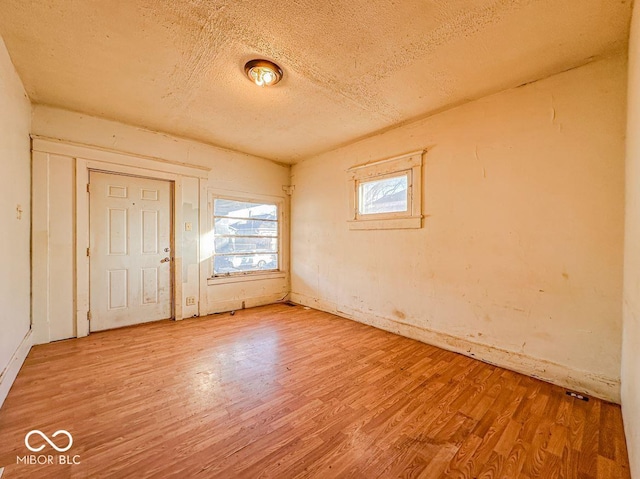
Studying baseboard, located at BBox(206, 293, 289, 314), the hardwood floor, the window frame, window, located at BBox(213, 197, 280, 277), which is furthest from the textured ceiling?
baseboard, located at BBox(206, 293, 289, 314)

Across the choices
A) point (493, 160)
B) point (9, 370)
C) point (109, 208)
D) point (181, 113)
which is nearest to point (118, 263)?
point (109, 208)

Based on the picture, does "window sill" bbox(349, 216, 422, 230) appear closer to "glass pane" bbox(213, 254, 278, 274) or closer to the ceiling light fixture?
"glass pane" bbox(213, 254, 278, 274)

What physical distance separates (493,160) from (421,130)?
3.01 ft

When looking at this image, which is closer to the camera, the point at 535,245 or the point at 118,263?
the point at 535,245

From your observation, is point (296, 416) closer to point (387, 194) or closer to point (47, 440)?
point (47, 440)

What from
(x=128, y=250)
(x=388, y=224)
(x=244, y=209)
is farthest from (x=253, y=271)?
(x=388, y=224)

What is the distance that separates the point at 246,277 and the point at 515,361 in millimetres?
3716

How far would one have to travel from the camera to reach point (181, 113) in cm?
311

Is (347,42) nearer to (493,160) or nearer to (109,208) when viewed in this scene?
(493,160)

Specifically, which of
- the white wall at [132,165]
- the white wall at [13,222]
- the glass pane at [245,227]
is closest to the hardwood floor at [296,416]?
the white wall at [13,222]

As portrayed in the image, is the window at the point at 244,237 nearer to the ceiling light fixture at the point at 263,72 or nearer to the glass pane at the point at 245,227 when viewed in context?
the glass pane at the point at 245,227

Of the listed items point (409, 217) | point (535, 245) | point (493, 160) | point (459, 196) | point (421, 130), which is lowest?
point (535, 245)

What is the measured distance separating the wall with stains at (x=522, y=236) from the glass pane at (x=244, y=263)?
2.09m

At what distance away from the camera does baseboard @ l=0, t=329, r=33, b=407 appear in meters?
1.90
